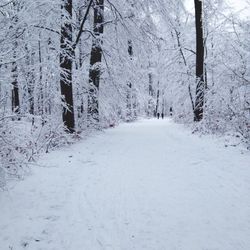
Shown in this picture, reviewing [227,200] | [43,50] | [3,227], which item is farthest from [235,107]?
[43,50]

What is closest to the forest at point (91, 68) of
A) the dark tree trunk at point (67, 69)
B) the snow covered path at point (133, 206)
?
→ the dark tree trunk at point (67, 69)

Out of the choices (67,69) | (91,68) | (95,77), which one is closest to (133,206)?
(67,69)

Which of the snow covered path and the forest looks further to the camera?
the forest

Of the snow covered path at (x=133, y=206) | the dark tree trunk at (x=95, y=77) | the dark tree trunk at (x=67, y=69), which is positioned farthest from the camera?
the dark tree trunk at (x=95, y=77)

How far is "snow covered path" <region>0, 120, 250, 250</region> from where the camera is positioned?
3.07 m

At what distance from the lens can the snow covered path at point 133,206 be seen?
307 centimetres

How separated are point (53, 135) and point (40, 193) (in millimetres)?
4139

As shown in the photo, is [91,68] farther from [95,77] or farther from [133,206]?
[133,206]

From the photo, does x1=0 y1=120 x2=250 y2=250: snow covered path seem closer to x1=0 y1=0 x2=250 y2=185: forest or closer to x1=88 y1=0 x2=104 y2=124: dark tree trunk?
x1=0 y1=0 x2=250 y2=185: forest

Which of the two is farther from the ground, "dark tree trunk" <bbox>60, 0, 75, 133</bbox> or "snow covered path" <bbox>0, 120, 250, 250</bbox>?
"dark tree trunk" <bbox>60, 0, 75, 133</bbox>

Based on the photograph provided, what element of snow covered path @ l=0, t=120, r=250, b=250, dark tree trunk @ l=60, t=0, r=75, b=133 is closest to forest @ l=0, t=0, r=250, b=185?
dark tree trunk @ l=60, t=0, r=75, b=133

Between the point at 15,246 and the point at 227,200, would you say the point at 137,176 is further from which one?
the point at 15,246

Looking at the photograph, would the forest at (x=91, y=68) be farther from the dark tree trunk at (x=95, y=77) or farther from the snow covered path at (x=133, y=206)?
the snow covered path at (x=133, y=206)

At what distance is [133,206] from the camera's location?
13.1 ft
